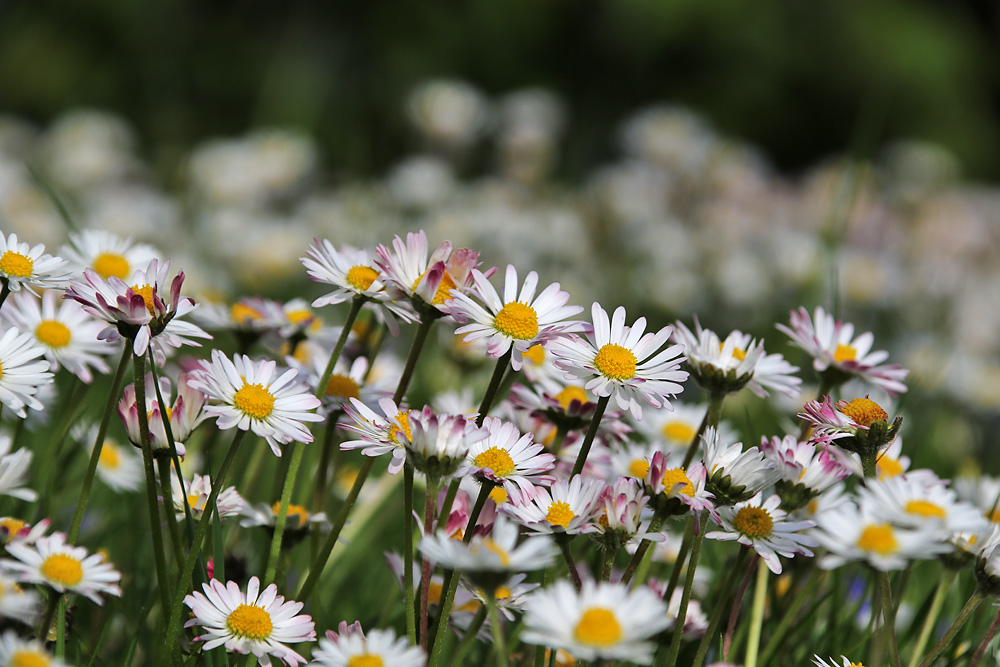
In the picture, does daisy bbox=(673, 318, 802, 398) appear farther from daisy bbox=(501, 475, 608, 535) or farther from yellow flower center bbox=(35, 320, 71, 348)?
yellow flower center bbox=(35, 320, 71, 348)

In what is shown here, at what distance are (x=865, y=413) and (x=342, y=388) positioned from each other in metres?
0.47

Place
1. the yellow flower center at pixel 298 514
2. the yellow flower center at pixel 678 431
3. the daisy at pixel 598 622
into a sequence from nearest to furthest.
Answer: the daisy at pixel 598 622 < the yellow flower center at pixel 298 514 < the yellow flower center at pixel 678 431

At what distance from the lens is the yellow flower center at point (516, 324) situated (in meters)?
0.80

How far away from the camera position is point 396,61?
17.4 feet

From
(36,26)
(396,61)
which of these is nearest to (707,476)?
(396,61)

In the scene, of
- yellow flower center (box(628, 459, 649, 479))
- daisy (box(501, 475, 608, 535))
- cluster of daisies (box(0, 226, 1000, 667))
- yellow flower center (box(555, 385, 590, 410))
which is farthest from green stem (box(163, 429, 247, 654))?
yellow flower center (box(628, 459, 649, 479))

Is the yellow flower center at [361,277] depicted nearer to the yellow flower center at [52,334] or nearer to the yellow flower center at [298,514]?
the yellow flower center at [298,514]

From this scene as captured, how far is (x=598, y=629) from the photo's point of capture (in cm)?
56

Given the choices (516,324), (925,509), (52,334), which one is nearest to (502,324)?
(516,324)

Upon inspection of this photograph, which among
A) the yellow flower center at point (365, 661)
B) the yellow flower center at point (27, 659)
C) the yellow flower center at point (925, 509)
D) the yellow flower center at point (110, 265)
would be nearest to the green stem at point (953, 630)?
the yellow flower center at point (925, 509)

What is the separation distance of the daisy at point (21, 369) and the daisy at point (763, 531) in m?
0.57

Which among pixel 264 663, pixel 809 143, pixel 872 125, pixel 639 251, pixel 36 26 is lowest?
pixel 264 663

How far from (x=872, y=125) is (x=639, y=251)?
5.28ft

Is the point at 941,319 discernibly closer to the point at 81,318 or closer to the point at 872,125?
the point at 872,125
